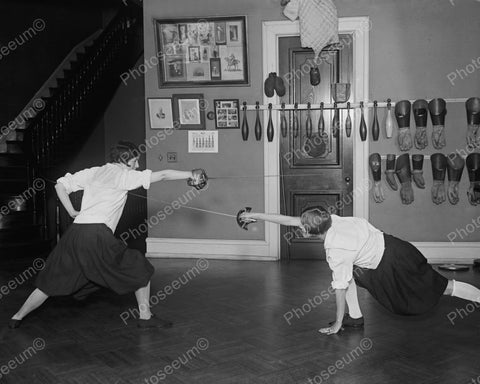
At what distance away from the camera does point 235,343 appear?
10.2 ft

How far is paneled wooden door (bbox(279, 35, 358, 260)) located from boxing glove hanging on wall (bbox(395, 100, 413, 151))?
0.48 m

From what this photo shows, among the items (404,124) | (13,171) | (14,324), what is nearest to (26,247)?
(13,171)

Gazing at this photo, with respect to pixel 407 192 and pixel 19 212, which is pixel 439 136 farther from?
pixel 19 212

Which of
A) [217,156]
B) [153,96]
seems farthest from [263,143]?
[153,96]

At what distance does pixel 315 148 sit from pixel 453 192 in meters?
1.50

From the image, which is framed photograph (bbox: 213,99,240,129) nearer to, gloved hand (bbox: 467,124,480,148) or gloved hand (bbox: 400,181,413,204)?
gloved hand (bbox: 400,181,413,204)

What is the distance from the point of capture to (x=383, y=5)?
5797 millimetres

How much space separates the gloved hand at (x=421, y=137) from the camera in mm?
5680

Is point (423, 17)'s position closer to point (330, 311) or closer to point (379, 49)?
point (379, 49)

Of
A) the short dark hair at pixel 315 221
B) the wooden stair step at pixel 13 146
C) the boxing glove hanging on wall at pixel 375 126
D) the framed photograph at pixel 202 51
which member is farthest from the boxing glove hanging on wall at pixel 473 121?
the wooden stair step at pixel 13 146

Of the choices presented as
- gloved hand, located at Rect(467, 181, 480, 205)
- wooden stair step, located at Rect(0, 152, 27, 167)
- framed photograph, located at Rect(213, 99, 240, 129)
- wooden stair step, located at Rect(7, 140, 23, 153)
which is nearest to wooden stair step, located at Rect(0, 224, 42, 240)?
wooden stair step, located at Rect(0, 152, 27, 167)

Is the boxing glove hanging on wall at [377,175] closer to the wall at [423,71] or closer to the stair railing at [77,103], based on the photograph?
the wall at [423,71]

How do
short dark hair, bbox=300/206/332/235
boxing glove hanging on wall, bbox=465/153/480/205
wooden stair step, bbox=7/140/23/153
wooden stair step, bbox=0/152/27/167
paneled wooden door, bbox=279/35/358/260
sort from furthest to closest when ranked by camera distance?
wooden stair step, bbox=7/140/23/153 < wooden stair step, bbox=0/152/27/167 < paneled wooden door, bbox=279/35/358/260 < boxing glove hanging on wall, bbox=465/153/480/205 < short dark hair, bbox=300/206/332/235

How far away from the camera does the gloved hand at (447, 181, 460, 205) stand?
568cm
